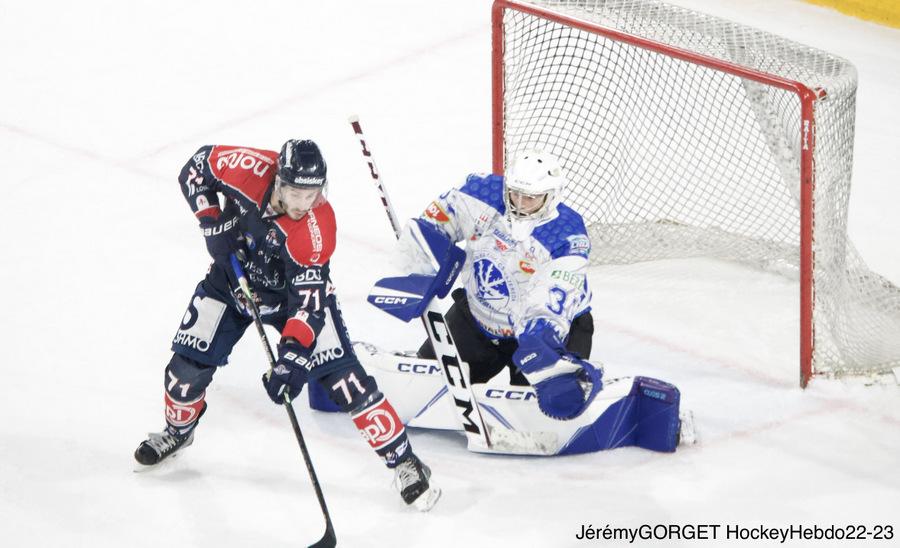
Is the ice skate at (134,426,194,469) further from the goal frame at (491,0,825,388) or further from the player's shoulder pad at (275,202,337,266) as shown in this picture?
the goal frame at (491,0,825,388)

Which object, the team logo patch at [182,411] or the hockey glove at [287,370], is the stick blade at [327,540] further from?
the team logo patch at [182,411]

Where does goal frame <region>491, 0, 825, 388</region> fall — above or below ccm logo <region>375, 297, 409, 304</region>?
above

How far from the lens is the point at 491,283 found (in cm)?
445

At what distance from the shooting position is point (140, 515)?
13.7 feet

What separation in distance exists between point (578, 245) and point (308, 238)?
2.76ft

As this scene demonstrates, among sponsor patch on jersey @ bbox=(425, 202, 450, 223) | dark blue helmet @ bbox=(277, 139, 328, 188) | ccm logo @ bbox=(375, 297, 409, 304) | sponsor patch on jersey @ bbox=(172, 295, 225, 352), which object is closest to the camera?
dark blue helmet @ bbox=(277, 139, 328, 188)

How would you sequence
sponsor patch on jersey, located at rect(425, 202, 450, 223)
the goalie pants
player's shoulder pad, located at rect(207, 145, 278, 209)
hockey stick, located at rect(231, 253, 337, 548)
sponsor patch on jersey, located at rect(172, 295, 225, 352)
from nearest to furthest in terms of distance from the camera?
hockey stick, located at rect(231, 253, 337, 548), player's shoulder pad, located at rect(207, 145, 278, 209), sponsor patch on jersey, located at rect(172, 295, 225, 352), sponsor patch on jersey, located at rect(425, 202, 450, 223), the goalie pants

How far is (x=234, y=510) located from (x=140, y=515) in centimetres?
27

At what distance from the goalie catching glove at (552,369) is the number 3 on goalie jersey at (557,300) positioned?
0.17 ft

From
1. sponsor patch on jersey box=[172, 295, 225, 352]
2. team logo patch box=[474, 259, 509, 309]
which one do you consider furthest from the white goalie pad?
sponsor patch on jersey box=[172, 295, 225, 352]

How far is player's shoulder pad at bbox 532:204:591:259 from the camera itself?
14.0 feet

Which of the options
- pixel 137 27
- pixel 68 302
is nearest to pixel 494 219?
pixel 68 302

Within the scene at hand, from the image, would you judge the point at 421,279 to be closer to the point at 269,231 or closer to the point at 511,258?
the point at 511,258

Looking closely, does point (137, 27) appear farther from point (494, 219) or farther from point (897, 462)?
point (897, 462)
